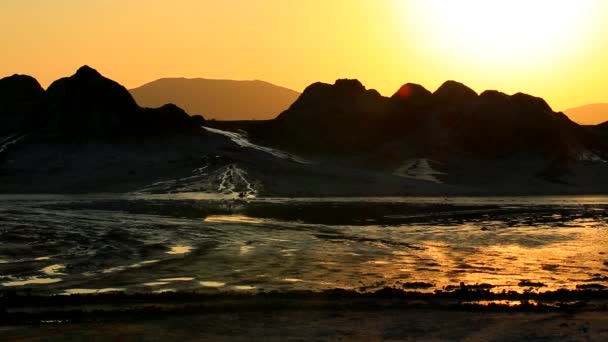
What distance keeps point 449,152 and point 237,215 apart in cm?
7932

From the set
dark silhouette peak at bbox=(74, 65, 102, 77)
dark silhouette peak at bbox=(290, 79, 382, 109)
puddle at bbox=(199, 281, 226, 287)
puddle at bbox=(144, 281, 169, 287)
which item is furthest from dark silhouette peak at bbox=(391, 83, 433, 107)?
puddle at bbox=(144, 281, 169, 287)

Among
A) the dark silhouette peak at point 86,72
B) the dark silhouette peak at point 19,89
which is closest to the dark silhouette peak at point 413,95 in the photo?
the dark silhouette peak at point 86,72

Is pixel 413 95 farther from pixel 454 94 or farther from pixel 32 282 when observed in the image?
pixel 32 282

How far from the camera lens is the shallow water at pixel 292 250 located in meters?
23.5

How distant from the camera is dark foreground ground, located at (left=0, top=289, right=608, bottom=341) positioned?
16375 mm

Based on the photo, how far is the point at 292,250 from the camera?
3192 cm

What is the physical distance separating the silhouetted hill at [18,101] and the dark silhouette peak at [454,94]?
74.3 metres

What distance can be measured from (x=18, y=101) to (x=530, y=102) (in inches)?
3638

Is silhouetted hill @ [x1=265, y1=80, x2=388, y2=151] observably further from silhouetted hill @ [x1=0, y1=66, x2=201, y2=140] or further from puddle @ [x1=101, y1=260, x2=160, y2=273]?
puddle @ [x1=101, y1=260, x2=160, y2=273]

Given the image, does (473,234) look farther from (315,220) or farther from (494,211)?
(494,211)

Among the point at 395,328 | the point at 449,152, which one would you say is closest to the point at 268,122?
the point at 449,152

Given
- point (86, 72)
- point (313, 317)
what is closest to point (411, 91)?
point (86, 72)

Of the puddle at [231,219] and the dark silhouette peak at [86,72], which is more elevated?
the dark silhouette peak at [86,72]

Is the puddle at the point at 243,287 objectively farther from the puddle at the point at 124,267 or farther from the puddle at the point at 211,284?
the puddle at the point at 124,267
